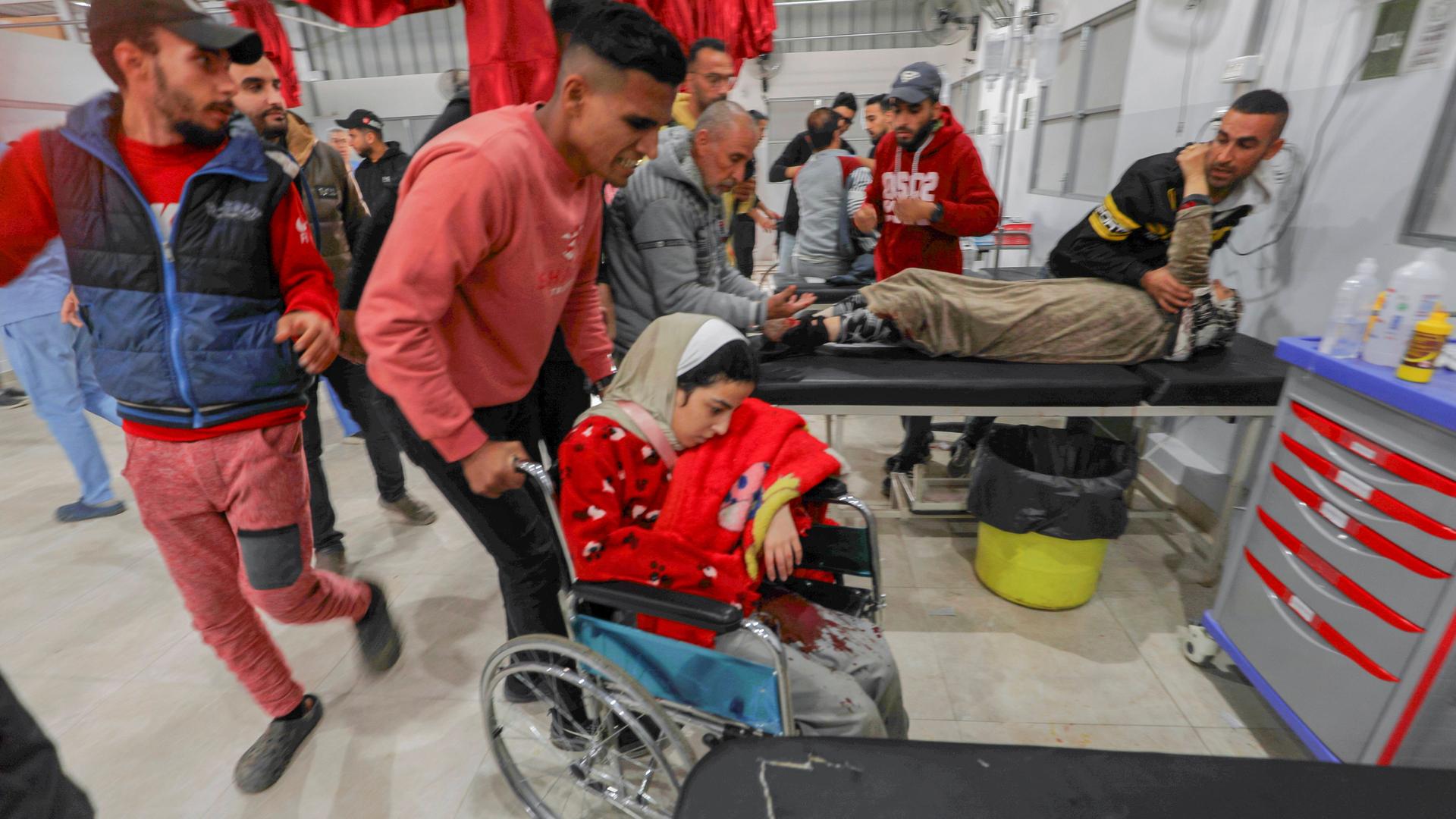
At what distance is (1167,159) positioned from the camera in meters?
2.02

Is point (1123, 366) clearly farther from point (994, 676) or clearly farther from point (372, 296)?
point (372, 296)

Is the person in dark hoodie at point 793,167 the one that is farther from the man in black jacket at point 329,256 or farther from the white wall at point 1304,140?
the man in black jacket at point 329,256

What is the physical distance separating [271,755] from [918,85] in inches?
110

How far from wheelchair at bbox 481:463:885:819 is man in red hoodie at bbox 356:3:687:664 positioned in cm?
15

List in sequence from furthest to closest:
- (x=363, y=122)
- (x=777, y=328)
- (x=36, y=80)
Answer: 1. (x=363, y=122)
2. (x=777, y=328)
3. (x=36, y=80)

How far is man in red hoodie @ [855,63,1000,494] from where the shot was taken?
2387 mm

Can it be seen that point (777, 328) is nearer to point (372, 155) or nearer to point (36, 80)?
point (36, 80)

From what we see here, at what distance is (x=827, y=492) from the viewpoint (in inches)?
50.4

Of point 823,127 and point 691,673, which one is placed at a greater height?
point 823,127

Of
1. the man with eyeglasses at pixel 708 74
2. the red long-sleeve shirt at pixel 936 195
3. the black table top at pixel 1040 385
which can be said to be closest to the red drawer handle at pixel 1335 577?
the black table top at pixel 1040 385

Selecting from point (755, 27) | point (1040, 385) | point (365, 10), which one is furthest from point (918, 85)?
point (365, 10)

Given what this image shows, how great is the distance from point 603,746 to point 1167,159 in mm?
2292

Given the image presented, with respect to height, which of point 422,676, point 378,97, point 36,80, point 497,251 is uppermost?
point 378,97

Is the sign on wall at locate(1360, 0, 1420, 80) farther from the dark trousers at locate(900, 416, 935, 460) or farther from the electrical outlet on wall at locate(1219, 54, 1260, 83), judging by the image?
the dark trousers at locate(900, 416, 935, 460)
